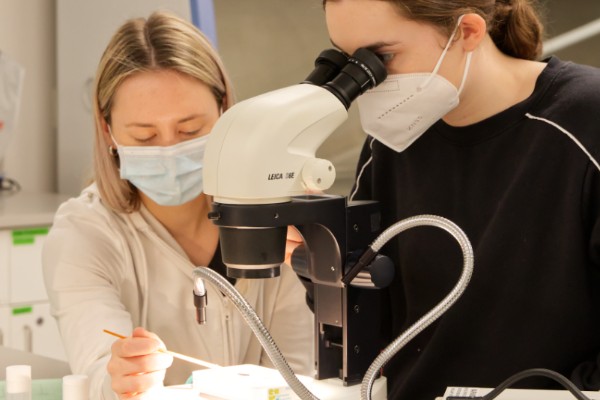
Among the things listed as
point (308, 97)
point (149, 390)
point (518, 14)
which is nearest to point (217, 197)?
point (308, 97)

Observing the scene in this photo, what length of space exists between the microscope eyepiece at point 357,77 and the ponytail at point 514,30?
0.33m

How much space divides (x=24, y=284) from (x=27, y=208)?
0.90ft

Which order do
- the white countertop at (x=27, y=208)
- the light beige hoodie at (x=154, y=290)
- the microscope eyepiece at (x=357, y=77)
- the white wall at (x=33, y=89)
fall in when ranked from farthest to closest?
1. the white wall at (x=33, y=89)
2. the white countertop at (x=27, y=208)
3. the light beige hoodie at (x=154, y=290)
4. the microscope eyepiece at (x=357, y=77)

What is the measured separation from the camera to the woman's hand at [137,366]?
136cm

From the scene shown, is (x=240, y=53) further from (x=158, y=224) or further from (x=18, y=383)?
(x=18, y=383)

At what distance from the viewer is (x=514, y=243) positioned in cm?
152

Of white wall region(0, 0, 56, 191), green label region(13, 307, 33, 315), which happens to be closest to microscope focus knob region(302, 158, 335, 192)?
green label region(13, 307, 33, 315)

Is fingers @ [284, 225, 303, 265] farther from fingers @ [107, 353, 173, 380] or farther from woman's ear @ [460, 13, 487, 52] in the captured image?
woman's ear @ [460, 13, 487, 52]

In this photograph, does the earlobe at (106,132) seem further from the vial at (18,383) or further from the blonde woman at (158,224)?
the vial at (18,383)

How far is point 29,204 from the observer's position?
3.31m

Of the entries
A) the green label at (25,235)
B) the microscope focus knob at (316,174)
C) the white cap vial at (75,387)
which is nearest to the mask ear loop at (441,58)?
the microscope focus knob at (316,174)

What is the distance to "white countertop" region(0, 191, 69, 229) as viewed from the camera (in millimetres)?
2990

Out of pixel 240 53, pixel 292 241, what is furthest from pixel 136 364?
pixel 240 53

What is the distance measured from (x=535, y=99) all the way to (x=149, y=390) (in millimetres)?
761
